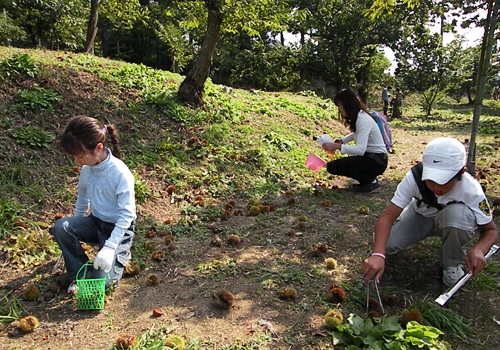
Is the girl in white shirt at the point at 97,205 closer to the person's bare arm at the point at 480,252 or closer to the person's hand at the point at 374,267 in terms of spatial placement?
the person's hand at the point at 374,267

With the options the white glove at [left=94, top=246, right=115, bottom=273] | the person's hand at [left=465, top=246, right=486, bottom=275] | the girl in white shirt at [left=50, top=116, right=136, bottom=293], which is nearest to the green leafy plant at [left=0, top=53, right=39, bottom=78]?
the girl in white shirt at [left=50, top=116, right=136, bottom=293]

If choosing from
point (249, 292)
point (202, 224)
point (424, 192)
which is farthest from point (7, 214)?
point (424, 192)

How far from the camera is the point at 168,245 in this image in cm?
372

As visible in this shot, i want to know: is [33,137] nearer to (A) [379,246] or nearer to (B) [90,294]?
(B) [90,294]

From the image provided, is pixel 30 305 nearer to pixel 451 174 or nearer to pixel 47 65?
pixel 451 174

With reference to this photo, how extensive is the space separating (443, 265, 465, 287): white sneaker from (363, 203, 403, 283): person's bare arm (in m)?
0.64

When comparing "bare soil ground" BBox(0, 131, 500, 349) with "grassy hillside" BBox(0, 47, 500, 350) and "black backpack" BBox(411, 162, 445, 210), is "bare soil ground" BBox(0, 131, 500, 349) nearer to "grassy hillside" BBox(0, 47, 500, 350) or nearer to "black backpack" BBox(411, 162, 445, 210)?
"grassy hillside" BBox(0, 47, 500, 350)

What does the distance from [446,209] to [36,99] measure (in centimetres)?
502

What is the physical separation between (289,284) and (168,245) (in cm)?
126

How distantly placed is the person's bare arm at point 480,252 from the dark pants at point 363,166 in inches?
102

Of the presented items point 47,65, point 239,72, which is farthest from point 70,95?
point 239,72

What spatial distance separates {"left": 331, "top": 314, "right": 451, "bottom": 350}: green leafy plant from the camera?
2.13 metres

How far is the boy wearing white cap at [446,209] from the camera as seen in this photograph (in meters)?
2.48

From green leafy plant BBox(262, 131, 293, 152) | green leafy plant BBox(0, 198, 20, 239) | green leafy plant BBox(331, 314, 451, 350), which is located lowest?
green leafy plant BBox(331, 314, 451, 350)
